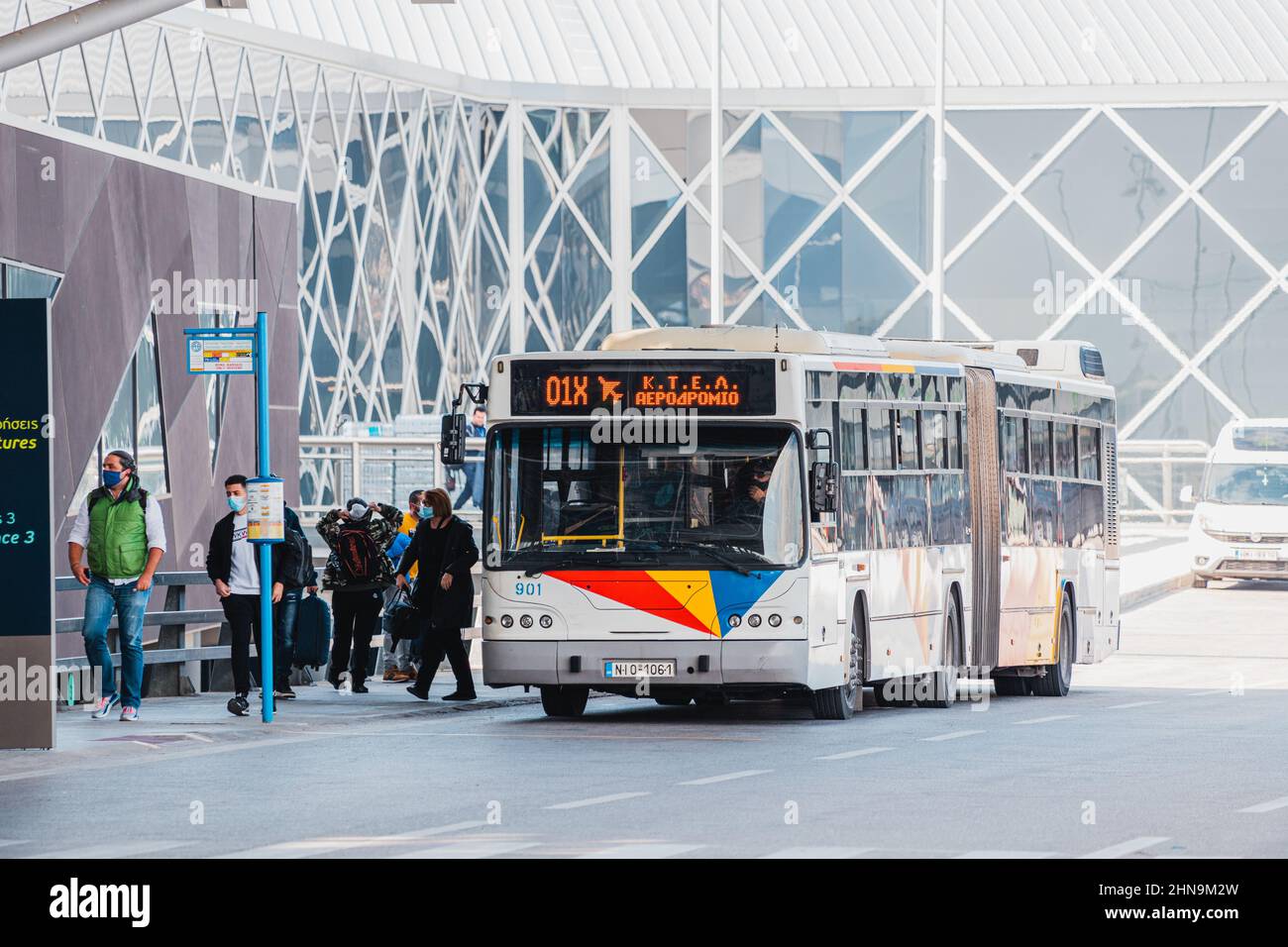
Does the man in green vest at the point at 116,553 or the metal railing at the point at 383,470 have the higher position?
the metal railing at the point at 383,470

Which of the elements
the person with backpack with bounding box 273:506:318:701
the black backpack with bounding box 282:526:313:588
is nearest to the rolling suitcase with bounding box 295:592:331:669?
the person with backpack with bounding box 273:506:318:701

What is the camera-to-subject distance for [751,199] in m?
52.2

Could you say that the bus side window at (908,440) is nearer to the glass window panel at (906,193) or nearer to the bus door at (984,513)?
the bus door at (984,513)

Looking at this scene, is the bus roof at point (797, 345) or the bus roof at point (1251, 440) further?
the bus roof at point (1251, 440)

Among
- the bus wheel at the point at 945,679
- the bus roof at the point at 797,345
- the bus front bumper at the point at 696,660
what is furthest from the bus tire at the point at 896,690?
the bus front bumper at the point at 696,660

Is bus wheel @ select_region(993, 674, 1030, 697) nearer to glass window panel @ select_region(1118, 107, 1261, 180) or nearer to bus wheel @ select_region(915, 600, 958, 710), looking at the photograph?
bus wheel @ select_region(915, 600, 958, 710)

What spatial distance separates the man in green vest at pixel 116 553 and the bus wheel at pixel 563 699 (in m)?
3.29

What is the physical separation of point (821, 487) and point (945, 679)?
4008mm

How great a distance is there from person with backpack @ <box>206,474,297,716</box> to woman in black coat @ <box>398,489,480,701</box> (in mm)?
1664

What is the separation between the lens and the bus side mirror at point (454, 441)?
65.4 feet

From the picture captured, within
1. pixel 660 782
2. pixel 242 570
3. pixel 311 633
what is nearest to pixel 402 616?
pixel 311 633

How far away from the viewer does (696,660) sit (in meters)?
19.4
